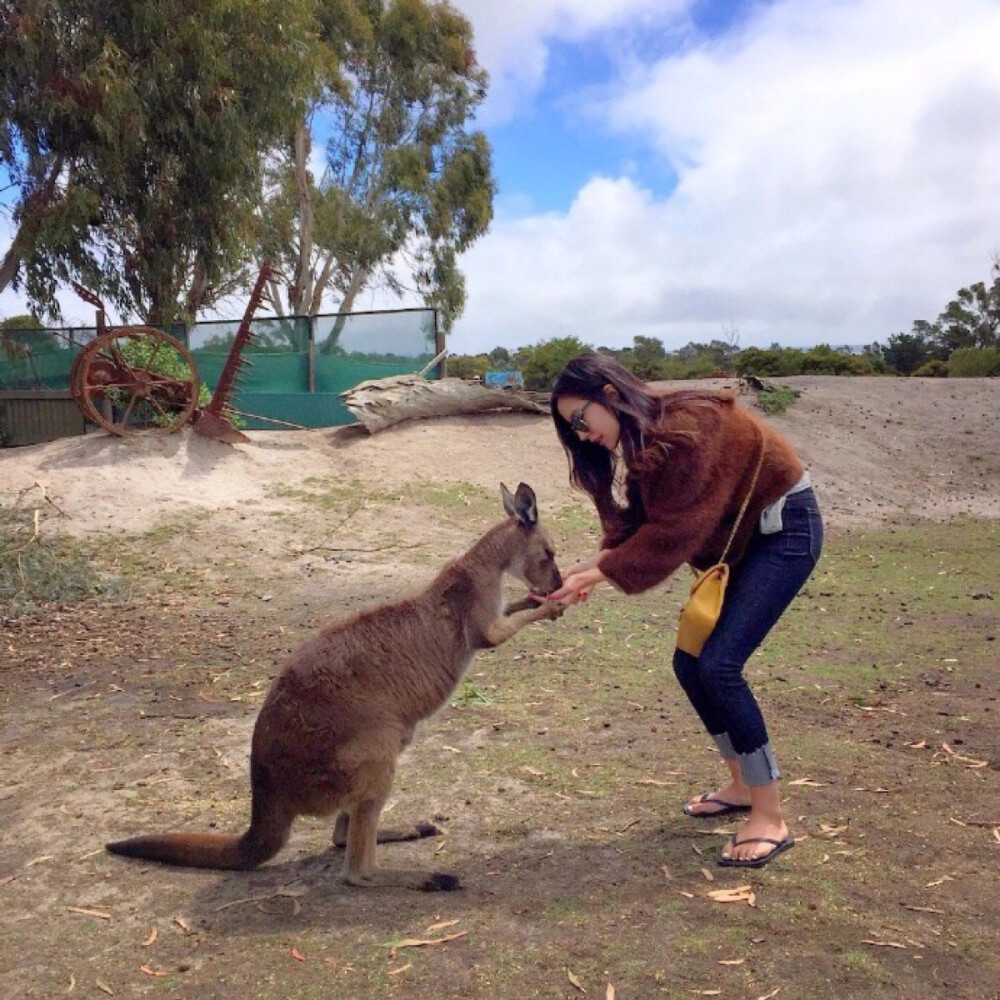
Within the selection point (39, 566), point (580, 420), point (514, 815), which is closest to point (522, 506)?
point (580, 420)

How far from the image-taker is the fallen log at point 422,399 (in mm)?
13039

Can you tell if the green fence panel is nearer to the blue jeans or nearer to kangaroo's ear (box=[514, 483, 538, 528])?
kangaroo's ear (box=[514, 483, 538, 528])

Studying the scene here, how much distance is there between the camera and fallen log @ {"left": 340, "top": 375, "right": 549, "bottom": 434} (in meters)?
13.0

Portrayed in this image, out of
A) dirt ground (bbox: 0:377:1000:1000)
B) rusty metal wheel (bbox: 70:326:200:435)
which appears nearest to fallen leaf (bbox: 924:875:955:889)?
dirt ground (bbox: 0:377:1000:1000)

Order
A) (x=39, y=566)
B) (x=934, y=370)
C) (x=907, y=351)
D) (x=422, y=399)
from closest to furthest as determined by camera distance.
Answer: (x=39, y=566) → (x=422, y=399) → (x=934, y=370) → (x=907, y=351)

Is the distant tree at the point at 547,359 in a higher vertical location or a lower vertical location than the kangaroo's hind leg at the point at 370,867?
higher

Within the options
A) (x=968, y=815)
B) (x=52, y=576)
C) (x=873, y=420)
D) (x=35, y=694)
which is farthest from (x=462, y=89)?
(x=968, y=815)

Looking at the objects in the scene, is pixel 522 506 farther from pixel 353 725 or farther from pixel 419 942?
pixel 419 942

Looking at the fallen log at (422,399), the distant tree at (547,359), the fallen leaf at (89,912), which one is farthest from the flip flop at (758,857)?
the distant tree at (547,359)

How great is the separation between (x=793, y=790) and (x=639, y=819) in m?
0.65

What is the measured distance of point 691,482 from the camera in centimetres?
306

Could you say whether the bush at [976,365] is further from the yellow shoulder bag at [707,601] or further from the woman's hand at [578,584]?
the woman's hand at [578,584]

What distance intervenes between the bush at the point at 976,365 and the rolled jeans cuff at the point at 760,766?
2215 centimetres

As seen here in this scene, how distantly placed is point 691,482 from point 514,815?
151cm
